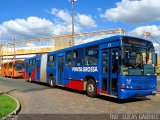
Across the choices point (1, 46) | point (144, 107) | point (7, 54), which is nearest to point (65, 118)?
point (144, 107)

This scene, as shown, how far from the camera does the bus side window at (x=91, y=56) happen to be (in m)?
14.8

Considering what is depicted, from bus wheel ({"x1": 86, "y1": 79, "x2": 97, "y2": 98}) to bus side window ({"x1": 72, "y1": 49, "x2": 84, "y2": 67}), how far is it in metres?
1.51

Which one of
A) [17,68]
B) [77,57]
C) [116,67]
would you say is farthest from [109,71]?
[17,68]

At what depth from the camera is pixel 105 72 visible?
45.0 ft

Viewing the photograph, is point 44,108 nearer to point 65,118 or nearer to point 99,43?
point 65,118

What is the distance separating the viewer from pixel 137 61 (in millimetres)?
12875

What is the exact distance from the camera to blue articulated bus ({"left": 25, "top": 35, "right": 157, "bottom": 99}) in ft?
41.0

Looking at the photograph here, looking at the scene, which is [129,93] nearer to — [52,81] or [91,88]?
[91,88]

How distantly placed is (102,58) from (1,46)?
60799 mm

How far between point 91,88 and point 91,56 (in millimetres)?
1703

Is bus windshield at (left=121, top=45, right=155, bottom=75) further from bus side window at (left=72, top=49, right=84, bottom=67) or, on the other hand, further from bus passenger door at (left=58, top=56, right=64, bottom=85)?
bus passenger door at (left=58, top=56, right=64, bottom=85)

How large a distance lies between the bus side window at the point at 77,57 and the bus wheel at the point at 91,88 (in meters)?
1.51

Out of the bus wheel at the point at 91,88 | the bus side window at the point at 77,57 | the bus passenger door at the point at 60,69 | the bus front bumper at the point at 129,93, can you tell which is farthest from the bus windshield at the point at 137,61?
the bus passenger door at the point at 60,69

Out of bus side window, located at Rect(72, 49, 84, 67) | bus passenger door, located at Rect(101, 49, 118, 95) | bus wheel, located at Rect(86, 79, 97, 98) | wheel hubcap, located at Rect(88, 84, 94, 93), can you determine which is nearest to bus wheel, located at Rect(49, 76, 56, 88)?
bus side window, located at Rect(72, 49, 84, 67)
